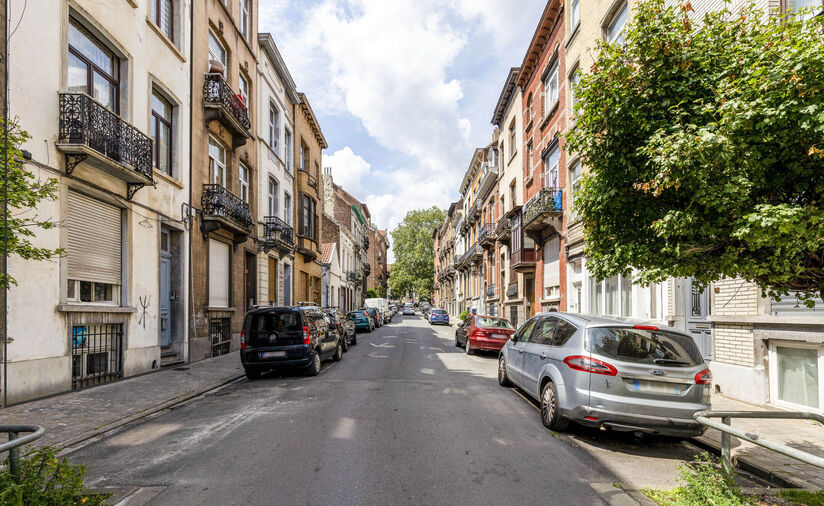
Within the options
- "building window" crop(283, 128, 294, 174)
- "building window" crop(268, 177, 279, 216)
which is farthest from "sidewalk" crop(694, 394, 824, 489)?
"building window" crop(283, 128, 294, 174)

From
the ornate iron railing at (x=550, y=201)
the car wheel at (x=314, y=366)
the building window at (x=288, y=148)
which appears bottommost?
the car wheel at (x=314, y=366)

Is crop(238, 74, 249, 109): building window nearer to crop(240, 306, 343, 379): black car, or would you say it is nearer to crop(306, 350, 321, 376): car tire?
crop(240, 306, 343, 379): black car

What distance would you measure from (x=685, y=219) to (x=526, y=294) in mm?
20717

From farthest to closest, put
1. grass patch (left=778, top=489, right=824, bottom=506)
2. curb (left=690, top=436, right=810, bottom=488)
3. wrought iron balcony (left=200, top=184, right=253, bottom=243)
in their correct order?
wrought iron balcony (left=200, top=184, right=253, bottom=243)
curb (left=690, top=436, right=810, bottom=488)
grass patch (left=778, top=489, right=824, bottom=506)

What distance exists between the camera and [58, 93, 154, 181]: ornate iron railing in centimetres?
877

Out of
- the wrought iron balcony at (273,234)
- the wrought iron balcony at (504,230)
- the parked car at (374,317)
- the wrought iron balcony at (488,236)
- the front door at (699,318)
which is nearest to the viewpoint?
the front door at (699,318)

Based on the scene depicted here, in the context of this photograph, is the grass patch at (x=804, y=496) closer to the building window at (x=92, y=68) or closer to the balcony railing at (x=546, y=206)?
the building window at (x=92, y=68)

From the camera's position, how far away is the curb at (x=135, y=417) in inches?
230

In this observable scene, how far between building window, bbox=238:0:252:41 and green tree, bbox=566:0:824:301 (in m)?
18.6

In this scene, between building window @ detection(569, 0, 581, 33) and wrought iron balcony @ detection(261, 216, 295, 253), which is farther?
wrought iron balcony @ detection(261, 216, 295, 253)

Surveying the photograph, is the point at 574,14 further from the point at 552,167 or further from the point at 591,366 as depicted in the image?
the point at 591,366

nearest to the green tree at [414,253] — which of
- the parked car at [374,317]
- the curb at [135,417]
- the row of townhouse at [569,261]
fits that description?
the row of townhouse at [569,261]

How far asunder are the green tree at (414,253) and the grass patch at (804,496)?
241ft

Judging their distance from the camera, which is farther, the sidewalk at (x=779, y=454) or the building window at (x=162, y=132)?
the building window at (x=162, y=132)
